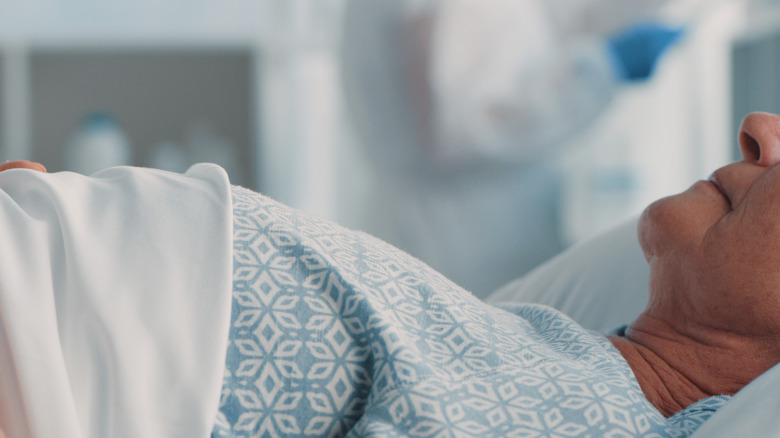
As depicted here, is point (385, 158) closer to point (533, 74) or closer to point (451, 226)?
point (451, 226)

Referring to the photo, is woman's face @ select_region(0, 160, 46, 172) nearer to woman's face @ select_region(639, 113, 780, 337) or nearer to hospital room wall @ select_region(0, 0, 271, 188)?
woman's face @ select_region(639, 113, 780, 337)

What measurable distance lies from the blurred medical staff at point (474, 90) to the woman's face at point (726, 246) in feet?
1.80

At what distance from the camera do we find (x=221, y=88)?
100 inches

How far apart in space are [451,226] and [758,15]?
102cm

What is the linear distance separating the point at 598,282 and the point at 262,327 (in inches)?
22.2

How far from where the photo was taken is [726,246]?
1.98ft

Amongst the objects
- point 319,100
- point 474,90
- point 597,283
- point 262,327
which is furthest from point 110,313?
point 319,100

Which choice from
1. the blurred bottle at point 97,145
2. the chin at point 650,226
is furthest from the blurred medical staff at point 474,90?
the blurred bottle at point 97,145

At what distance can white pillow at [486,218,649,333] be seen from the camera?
36.2 inches

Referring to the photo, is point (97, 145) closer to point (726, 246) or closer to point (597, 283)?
point (597, 283)

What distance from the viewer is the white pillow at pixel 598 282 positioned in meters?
0.92

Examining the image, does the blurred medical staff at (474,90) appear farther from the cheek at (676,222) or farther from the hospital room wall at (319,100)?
the cheek at (676,222)

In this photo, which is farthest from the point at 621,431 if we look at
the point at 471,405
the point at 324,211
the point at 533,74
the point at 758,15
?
the point at 324,211

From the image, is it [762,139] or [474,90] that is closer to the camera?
[762,139]
